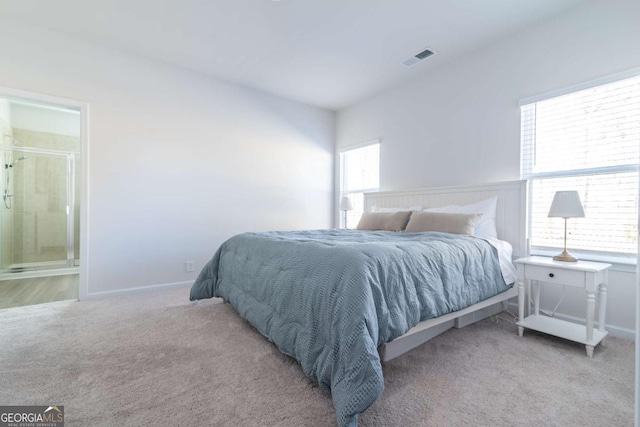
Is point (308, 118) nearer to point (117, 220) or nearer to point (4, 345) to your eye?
point (117, 220)

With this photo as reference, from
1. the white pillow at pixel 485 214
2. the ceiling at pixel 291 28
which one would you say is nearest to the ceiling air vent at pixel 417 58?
the ceiling at pixel 291 28

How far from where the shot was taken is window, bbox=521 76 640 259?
2.12 meters

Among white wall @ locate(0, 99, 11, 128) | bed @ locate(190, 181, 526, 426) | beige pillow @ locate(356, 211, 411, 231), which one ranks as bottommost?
bed @ locate(190, 181, 526, 426)

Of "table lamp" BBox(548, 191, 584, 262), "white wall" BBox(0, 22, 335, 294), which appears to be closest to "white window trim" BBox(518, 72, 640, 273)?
"table lamp" BBox(548, 191, 584, 262)

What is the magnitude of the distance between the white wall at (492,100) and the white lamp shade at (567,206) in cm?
64

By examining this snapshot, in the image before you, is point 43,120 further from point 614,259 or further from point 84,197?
point 614,259

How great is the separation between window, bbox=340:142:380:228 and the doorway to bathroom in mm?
4015

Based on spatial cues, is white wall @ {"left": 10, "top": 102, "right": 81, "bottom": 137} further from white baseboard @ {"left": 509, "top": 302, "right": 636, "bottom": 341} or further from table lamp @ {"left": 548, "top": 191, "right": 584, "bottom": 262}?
white baseboard @ {"left": 509, "top": 302, "right": 636, "bottom": 341}

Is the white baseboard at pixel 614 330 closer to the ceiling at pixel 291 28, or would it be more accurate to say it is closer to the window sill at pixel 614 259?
the window sill at pixel 614 259

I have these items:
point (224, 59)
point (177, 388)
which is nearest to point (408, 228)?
point (177, 388)

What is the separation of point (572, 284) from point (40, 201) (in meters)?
6.78

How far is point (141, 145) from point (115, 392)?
8.75ft

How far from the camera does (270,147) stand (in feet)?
13.6

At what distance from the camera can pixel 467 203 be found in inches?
117
